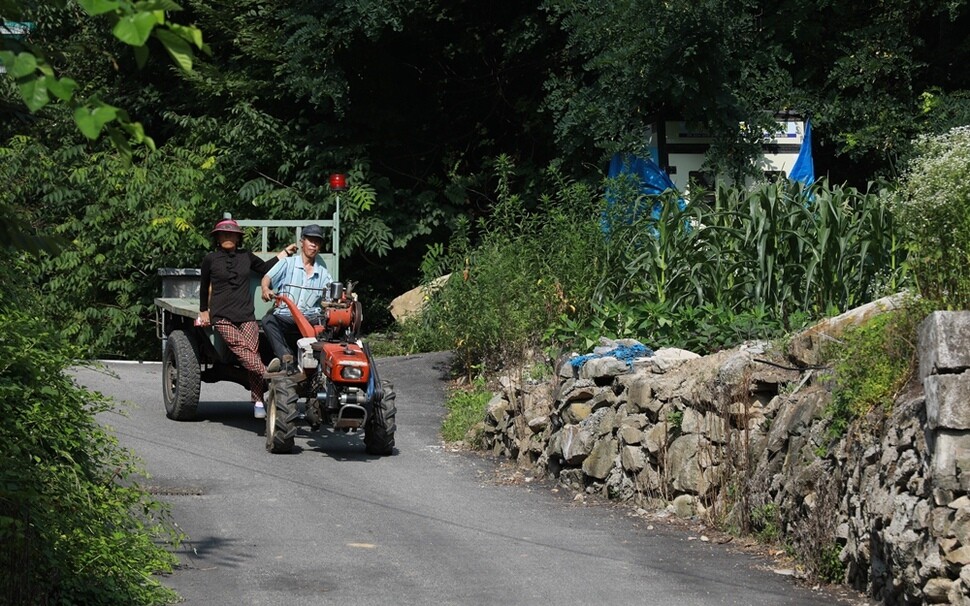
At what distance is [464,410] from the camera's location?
13.8 metres

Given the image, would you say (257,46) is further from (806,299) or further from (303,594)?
(303,594)

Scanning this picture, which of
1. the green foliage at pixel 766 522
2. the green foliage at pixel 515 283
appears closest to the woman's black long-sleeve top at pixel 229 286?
the green foliage at pixel 515 283

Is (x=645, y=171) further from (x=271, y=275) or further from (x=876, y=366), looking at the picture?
(x=876, y=366)

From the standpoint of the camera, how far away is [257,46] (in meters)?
21.8

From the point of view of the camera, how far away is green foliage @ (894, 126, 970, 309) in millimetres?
7395

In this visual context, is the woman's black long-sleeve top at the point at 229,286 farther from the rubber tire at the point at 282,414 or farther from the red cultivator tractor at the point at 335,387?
the rubber tire at the point at 282,414

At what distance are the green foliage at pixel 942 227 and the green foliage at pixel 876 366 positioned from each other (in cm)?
14

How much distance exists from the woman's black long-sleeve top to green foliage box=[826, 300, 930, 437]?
256 inches

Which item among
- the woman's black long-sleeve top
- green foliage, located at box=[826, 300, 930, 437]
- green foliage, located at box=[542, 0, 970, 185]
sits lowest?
green foliage, located at box=[826, 300, 930, 437]

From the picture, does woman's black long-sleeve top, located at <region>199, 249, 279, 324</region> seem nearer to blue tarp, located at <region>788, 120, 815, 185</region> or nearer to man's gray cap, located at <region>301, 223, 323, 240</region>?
man's gray cap, located at <region>301, 223, 323, 240</region>

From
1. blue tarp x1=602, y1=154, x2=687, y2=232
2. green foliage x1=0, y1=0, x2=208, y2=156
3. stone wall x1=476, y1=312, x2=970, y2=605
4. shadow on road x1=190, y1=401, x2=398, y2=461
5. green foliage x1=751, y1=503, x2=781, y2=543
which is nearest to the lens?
green foliage x1=0, y1=0, x2=208, y2=156

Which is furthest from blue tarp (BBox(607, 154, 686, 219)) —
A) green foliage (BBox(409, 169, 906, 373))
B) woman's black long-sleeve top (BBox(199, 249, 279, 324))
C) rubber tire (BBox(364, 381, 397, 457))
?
rubber tire (BBox(364, 381, 397, 457))

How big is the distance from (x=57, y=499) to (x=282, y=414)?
4660 mm

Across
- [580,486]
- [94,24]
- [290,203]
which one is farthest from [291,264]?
[94,24]
